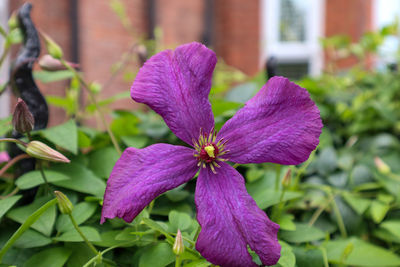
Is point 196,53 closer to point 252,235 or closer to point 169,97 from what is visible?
point 169,97

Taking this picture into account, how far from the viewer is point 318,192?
578mm

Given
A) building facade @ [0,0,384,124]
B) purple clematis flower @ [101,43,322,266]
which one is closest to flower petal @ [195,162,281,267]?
purple clematis flower @ [101,43,322,266]

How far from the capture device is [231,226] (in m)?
Answer: 0.26

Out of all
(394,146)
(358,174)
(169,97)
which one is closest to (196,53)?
(169,97)

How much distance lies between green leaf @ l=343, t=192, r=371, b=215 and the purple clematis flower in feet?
1.03

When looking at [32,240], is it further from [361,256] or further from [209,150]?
[361,256]

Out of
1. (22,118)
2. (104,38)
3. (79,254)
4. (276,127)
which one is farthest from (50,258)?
(104,38)

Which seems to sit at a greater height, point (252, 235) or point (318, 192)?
point (252, 235)

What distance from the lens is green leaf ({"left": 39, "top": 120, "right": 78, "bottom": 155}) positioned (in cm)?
38

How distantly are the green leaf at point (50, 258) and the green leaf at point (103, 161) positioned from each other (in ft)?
0.34

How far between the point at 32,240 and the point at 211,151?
0.19 metres

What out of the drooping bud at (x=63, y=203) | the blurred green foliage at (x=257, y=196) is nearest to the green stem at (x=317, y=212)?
the blurred green foliage at (x=257, y=196)

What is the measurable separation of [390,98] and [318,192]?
1.36 feet

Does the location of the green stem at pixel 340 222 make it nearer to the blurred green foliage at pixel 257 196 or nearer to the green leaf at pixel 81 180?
the blurred green foliage at pixel 257 196
